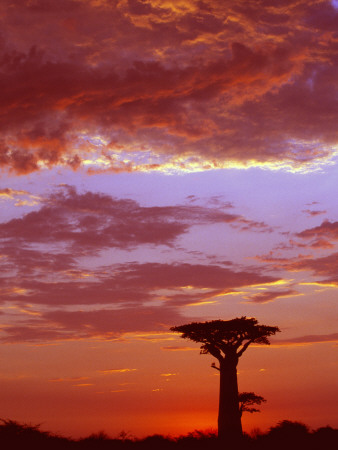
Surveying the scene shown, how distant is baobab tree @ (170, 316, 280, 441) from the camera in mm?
36562

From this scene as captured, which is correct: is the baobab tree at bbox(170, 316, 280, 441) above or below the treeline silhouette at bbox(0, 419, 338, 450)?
above

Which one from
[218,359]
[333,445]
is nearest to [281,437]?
[333,445]

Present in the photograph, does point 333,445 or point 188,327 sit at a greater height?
point 188,327

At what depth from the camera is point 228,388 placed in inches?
1454

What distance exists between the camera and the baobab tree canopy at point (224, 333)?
37969 mm

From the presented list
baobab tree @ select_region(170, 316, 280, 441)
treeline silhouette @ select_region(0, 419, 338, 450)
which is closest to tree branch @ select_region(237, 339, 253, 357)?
baobab tree @ select_region(170, 316, 280, 441)

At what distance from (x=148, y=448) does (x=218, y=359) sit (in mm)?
15597

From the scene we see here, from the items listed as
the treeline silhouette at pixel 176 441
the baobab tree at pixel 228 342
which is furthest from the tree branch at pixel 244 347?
the treeline silhouette at pixel 176 441

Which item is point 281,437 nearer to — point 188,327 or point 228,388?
point 228,388

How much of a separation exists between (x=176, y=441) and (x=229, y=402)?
954cm

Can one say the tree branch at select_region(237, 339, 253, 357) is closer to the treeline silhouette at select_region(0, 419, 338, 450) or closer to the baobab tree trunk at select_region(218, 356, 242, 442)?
the baobab tree trunk at select_region(218, 356, 242, 442)

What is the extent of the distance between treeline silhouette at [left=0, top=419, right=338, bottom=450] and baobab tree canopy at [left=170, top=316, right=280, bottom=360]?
5657mm

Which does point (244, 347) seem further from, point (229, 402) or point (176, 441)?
point (176, 441)

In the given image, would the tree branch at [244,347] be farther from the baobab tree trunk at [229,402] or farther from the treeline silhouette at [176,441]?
the treeline silhouette at [176,441]
